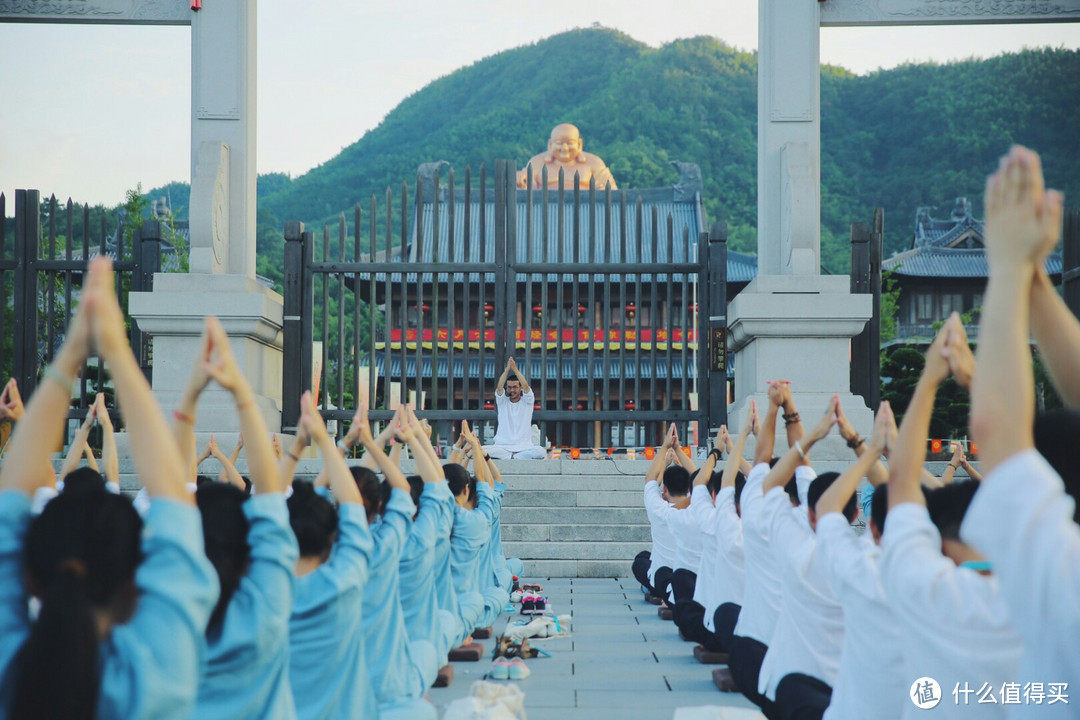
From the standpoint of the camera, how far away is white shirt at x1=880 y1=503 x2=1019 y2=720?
2.26 meters

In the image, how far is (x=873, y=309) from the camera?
37.4 feet

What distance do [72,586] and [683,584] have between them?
5.36 metres

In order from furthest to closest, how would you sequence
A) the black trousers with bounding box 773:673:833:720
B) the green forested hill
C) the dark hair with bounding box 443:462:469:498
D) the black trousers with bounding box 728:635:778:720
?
1. the green forested hill
2. the dark hair with bounding box 443:462:469:498
3. the black trousers with bounding box 728:635:778:720
4. the black trousers with bounding box 773:673:833:720

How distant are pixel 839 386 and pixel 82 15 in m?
9.02

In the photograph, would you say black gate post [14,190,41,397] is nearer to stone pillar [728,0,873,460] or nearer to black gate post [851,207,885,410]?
stone pillar [728,0,873,460]

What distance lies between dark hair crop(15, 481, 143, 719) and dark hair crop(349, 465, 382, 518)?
76.2 inches

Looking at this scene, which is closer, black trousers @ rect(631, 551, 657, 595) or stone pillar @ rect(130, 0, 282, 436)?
black trousers @ rect(631, 551, 657, 595)

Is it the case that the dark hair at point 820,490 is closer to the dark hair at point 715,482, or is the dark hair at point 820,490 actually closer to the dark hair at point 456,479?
the dark hair at point 456,479

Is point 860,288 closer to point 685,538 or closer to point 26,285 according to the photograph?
point 685,538

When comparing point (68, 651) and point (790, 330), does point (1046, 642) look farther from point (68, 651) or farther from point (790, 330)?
point (790, 330)

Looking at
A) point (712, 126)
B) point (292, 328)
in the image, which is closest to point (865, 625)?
point (292, 328)

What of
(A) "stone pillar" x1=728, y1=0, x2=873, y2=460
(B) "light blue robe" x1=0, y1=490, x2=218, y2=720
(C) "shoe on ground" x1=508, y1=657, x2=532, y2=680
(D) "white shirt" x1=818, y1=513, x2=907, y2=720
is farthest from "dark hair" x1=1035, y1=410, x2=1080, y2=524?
(A) "stone pillar" x1=728, y1=0, x2=873, y2=460

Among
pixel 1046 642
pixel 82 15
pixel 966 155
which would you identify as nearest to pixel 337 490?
pixel 1046 642

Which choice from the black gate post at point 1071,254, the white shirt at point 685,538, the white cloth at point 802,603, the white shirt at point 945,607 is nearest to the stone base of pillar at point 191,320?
the white shirt at point 685,538
